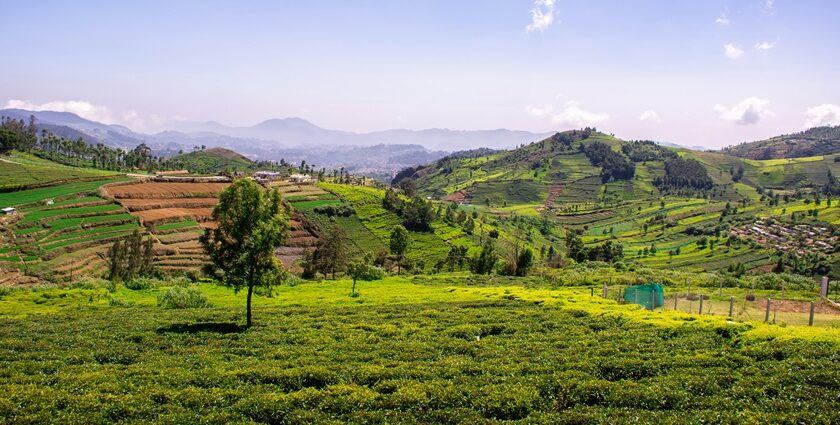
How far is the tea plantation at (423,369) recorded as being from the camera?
2114cm

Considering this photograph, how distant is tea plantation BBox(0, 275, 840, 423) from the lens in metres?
21.1

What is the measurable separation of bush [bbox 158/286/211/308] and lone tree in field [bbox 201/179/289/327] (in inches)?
858

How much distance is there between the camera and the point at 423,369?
27188mm

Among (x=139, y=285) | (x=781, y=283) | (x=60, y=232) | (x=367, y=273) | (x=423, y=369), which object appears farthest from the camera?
(x=60, y=232)

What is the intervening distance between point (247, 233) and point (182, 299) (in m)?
25.7

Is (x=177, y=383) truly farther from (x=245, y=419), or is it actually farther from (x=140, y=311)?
(x=140, y=311)

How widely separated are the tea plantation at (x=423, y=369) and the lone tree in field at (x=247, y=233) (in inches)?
183

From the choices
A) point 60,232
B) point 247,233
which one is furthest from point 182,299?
point 60,232

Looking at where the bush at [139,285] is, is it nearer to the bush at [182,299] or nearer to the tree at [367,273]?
the bush at [182,299]

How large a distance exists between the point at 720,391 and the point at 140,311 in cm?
5163

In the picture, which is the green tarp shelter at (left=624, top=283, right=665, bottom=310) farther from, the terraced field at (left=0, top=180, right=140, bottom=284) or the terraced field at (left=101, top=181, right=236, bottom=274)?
the terraced field at (left=0, top=180, right=140, bottom=284)

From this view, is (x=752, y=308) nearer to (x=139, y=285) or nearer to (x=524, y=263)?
(x=524, y=263)

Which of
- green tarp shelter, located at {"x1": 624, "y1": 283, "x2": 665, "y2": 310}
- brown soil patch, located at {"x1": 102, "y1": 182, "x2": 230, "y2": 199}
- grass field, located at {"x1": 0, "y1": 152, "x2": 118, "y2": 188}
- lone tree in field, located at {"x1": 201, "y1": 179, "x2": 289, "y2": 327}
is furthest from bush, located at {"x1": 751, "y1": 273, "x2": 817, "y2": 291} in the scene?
grass field, located at {"x1": 0, "y1": 152, "x2": 118, "y2": 188}

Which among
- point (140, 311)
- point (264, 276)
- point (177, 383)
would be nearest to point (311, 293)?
point (140, 311)
